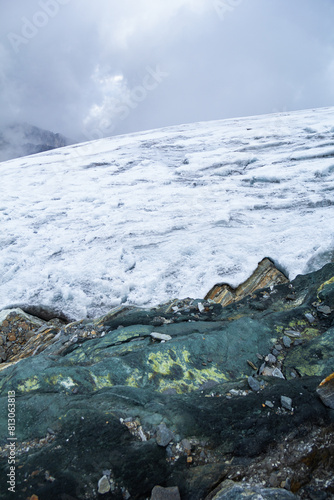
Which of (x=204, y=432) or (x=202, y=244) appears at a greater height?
(x=202, y=244)

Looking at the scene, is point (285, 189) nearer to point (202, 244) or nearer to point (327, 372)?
point (202, 244)

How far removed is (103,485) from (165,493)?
1.37 ft

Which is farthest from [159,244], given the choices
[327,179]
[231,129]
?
[231,129]

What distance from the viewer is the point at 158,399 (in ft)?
7.89

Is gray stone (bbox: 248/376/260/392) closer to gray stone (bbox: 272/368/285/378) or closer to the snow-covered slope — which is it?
gray stone (bbox: 272/368/285/378)

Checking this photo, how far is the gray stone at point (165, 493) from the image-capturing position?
1.68 meters

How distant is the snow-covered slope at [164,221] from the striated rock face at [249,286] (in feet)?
0.55

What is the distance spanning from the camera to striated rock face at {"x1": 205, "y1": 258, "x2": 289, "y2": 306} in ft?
17.5

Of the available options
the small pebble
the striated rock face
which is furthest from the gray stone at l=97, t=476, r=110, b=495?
the striated rock face

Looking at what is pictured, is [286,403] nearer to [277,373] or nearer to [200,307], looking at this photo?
[277,373]

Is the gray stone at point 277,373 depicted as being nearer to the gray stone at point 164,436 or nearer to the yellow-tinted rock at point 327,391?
the yellow-tinted rock at point 327,391

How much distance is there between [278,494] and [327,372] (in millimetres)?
1484

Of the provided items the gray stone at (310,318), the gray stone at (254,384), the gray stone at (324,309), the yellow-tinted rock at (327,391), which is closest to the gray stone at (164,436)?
the gray stone at (254,384)

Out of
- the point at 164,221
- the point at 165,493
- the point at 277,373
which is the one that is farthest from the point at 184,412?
the point at 164,221
